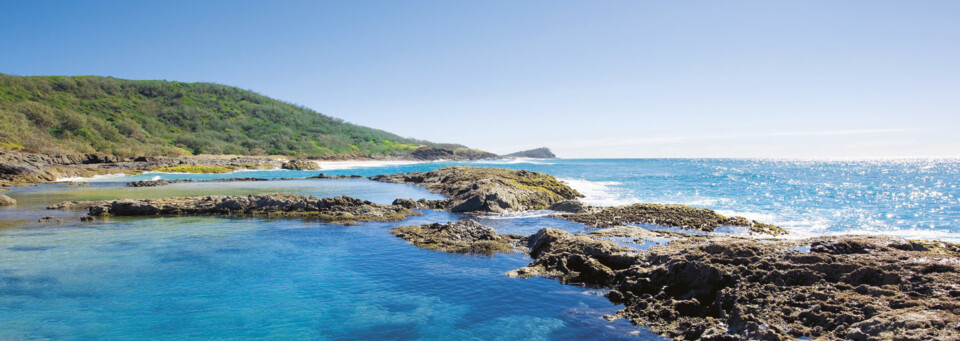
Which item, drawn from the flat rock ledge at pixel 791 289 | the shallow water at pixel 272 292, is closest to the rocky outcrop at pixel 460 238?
the shallow water at pixel 272 292

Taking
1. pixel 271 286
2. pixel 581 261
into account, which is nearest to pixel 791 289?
pixel 581 261

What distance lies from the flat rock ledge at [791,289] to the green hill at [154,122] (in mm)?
95250

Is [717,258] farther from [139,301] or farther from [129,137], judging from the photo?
[129,137]

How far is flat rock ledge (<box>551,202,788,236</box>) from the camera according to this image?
25734 millimetres

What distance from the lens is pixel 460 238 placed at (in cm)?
2184

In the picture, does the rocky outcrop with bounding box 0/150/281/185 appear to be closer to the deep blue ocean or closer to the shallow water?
the deep blue ocean

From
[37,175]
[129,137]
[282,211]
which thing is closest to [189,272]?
[282,211]

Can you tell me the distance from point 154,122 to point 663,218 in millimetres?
150017

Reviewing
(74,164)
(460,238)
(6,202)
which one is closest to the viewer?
(460,238)

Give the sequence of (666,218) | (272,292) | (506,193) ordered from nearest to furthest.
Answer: (272,292), (666,218), (506,193)

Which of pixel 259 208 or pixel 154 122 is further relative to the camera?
pixel 154 122

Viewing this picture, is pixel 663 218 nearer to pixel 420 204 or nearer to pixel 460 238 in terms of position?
Result: pixel 460 238

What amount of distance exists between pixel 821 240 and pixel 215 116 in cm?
18062

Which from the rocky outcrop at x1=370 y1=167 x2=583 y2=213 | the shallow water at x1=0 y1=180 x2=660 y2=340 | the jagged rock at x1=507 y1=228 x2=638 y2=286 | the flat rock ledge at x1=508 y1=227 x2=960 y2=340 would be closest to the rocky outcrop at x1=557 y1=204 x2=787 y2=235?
the rocky outcrop at x1=370 y1=167 x2=583 y2=213
